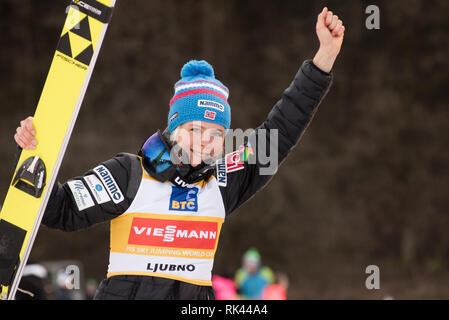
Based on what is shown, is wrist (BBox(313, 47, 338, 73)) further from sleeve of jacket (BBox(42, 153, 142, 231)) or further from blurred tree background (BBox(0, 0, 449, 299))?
blurred tree background (BBox(0, 0, 449, 299))

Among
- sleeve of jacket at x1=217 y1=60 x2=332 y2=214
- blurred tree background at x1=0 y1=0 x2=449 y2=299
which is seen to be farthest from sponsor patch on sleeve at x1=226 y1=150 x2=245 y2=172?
blurred tree background at x1=0 y1=0 x2=449 y2=299

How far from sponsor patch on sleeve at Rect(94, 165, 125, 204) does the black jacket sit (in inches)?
0.4

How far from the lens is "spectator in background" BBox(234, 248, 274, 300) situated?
6.73 m

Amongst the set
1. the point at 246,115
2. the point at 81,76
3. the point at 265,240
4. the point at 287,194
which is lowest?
the point at 81,76

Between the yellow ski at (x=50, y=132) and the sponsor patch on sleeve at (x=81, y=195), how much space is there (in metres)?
0.08

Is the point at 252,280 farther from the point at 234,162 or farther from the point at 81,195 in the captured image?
the point at 81,195

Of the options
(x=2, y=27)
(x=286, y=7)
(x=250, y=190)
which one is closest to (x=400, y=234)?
(x=286, y=7)

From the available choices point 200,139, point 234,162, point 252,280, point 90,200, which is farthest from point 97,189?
point 252,280

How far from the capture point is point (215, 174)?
6.46 feet

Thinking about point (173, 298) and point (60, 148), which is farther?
point (60, 148)

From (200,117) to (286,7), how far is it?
8277 millimetres

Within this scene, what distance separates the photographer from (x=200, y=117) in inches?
74.2

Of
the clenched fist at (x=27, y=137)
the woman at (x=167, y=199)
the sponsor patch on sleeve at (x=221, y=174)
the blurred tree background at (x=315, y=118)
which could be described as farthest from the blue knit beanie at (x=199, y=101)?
the blurred tree background at (x=315, y=118)

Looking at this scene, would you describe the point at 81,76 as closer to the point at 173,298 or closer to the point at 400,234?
the point at 173,298
